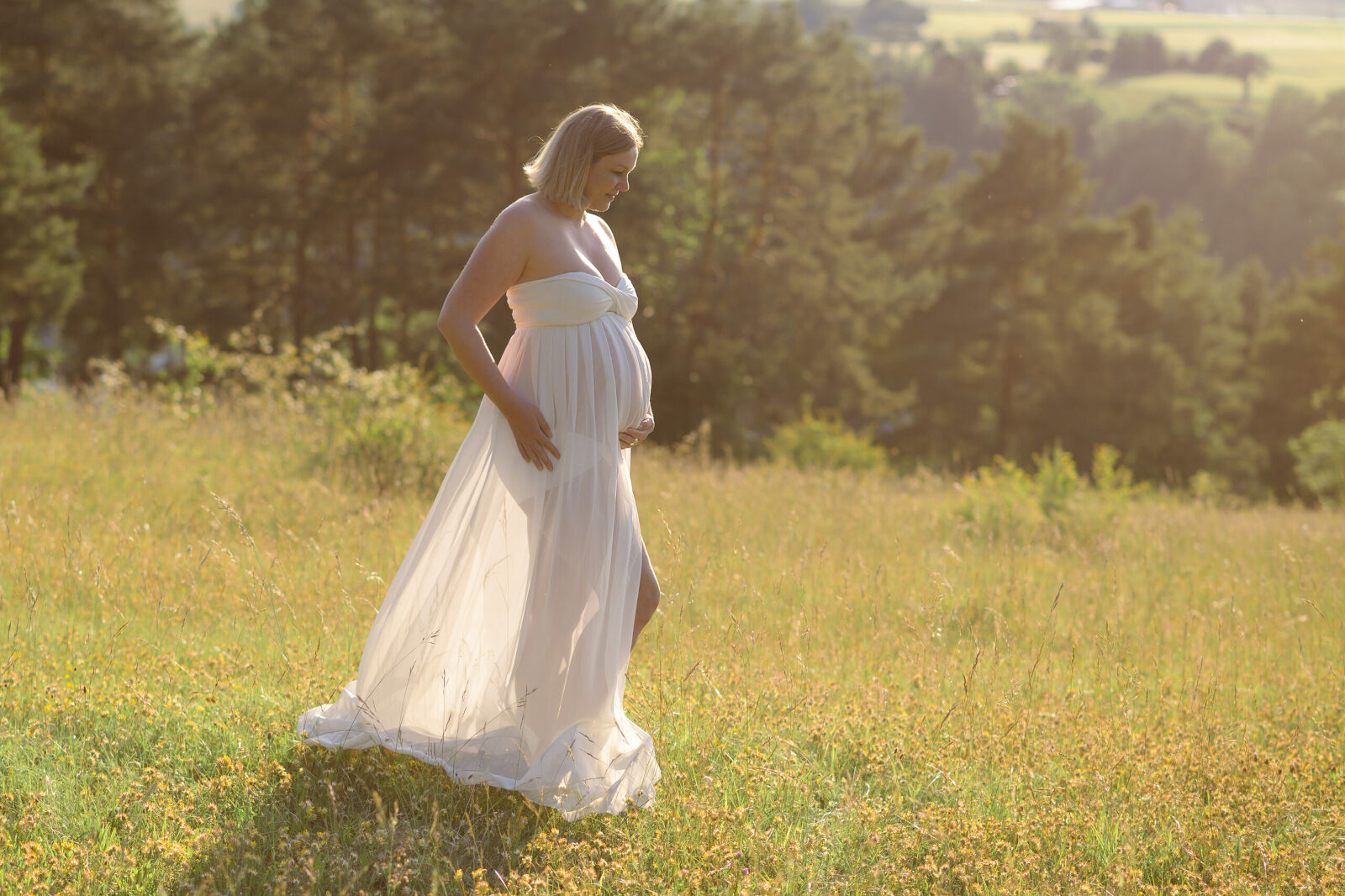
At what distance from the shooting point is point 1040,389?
33.9 meters

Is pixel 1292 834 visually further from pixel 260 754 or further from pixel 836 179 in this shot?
pixel 836 179

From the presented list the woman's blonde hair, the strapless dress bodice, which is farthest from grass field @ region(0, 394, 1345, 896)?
the woman's blonde hair

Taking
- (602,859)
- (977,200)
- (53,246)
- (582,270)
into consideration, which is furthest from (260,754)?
(977,200)

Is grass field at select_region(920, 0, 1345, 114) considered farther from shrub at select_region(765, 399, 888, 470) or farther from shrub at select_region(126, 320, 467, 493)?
shrub at select_region(126, 320, 467, 493)

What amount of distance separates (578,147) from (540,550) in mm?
1241

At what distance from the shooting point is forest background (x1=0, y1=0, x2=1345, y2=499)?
71.7 feet

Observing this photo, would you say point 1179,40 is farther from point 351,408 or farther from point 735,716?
point 735,716

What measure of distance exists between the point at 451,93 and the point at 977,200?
1782cm

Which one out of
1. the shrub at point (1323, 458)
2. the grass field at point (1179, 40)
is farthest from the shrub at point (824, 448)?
the grass field at point (1179, 40)

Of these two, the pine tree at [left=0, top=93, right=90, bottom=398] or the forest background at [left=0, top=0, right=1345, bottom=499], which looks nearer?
the pine tree at [left=0, top=93, right=90, bottom=398]

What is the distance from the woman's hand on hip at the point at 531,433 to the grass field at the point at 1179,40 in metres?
114

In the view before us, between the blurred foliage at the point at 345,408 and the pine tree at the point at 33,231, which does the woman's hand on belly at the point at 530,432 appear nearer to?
the blurred foliage at the point at 345,408

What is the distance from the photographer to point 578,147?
3.23m

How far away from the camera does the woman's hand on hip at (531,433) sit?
3.25 metres
